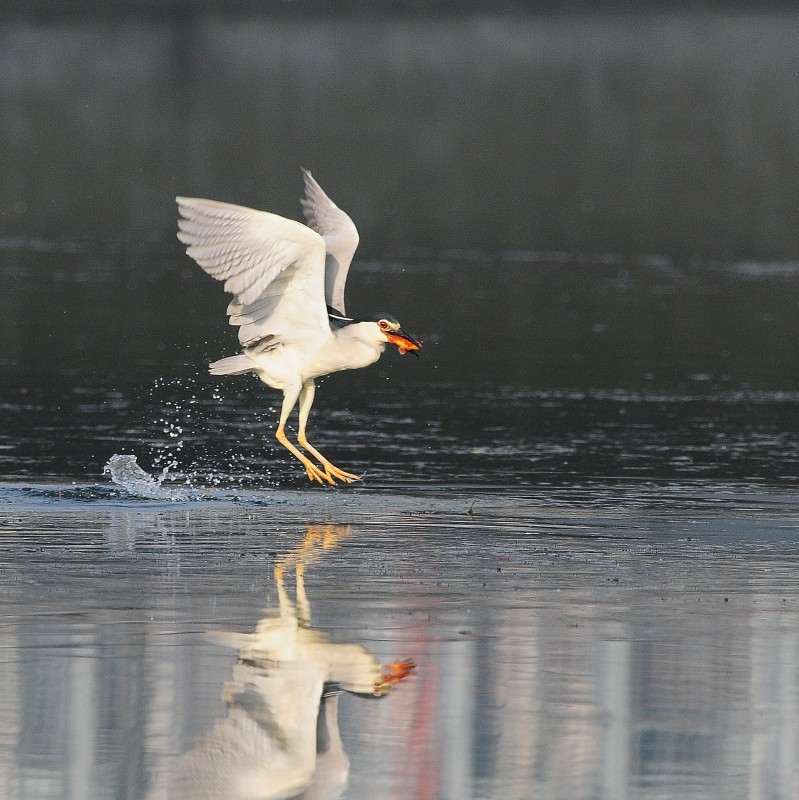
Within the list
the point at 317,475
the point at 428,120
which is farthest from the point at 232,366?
the point at 428,120

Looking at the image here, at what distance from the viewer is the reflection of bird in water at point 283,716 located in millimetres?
7598

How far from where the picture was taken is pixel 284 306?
46.5 feet

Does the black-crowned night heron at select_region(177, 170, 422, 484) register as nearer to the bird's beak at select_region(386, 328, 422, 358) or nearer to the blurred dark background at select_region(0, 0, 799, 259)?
the bird's beak at select_region(386, 328, 422, 358)

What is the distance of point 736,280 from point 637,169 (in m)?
17.3

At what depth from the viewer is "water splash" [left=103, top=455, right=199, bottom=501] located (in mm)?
13539

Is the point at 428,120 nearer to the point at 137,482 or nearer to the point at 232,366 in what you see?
the point at 232,366

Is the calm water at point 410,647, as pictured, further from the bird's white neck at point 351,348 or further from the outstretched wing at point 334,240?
the outstretched wing at point 334,240

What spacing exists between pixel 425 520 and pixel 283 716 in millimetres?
4417

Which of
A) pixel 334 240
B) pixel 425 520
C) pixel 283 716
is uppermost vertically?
pixel 334 240

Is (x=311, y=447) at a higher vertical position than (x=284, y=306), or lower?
lower

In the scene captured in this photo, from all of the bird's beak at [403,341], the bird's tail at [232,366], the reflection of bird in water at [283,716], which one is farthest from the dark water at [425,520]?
the bird's beak at [403,341]

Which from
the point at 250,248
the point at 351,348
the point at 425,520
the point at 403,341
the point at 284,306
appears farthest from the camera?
the point at 284,306

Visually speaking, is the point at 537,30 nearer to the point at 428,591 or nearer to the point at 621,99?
the point at 621,99

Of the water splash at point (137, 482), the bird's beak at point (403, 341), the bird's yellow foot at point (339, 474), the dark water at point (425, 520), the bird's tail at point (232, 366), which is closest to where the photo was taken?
the dark water at point (425, 520)
